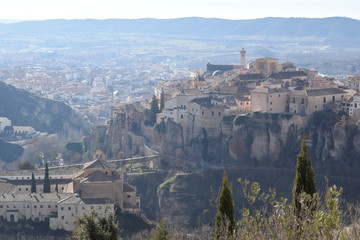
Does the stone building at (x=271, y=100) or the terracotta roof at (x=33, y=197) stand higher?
the stone building at (x=271, y=100)

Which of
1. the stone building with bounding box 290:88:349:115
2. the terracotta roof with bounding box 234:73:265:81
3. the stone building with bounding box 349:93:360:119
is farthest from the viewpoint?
the terracotta roof with bounding box 234:73:265:81

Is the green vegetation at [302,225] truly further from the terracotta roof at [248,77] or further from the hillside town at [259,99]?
the terracotta roof at [248,77]

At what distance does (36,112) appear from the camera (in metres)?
92.6

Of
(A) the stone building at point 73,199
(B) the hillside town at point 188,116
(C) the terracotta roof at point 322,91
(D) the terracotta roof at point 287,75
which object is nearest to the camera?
(A) the stone building at point 73,199

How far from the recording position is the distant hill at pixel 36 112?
8888 centimetres

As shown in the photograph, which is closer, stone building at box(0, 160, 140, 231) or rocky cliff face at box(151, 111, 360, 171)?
stone building at box(0, 160, 140, 231)

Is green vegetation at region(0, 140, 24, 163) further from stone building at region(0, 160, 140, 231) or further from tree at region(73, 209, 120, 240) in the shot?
tree at region(73, 209, 120, 240)

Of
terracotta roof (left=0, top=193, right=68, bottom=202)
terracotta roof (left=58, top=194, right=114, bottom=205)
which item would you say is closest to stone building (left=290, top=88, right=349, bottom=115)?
terracotta roof (left=58, top=194, right=114, bottom=205)

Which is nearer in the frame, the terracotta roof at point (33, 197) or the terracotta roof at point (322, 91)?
the terracotta roof at point (33, 197)

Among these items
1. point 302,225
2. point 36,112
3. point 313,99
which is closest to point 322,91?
point 313,99

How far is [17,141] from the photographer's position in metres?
77.8

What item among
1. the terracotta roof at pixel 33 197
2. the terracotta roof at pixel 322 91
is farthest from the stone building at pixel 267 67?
the terracotta roof at pixel 33 197

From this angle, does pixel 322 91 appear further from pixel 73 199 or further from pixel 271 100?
pixel 73 199

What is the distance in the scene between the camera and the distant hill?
88.9 m
